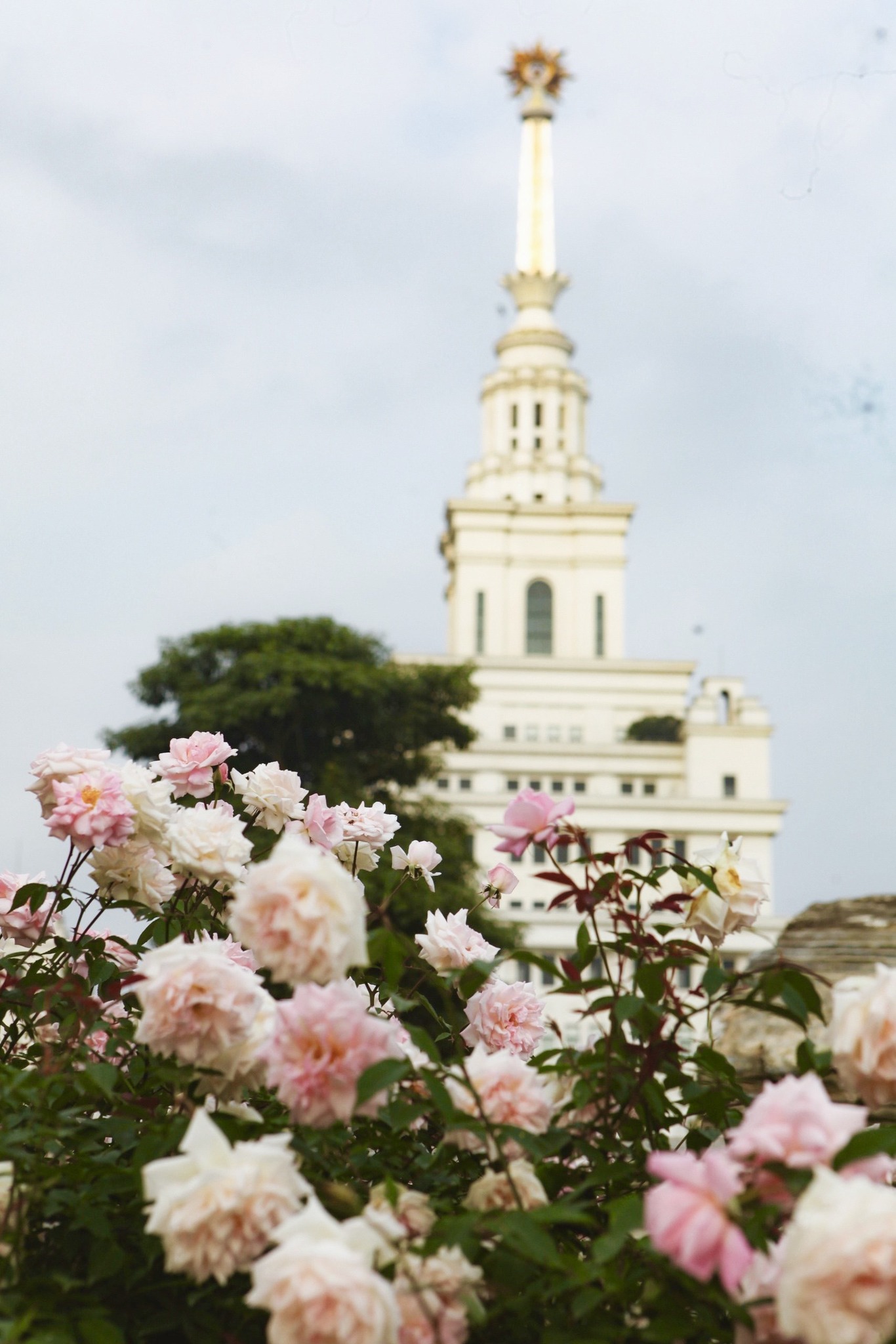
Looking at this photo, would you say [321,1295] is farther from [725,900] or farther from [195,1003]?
[725,900]

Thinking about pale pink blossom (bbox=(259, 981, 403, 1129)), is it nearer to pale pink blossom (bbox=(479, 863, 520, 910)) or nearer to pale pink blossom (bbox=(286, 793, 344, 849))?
pale pink blossom (bbox=(286, 793, 344, 849))

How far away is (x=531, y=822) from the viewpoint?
2188mm

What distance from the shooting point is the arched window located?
6388 cm

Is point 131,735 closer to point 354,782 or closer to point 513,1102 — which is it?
point 354,782

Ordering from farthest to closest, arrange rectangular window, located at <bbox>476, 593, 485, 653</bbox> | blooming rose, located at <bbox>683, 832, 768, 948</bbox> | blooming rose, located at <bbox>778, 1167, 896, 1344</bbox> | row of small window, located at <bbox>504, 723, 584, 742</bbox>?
1. rectangular window, located at <bbox>476, 593, 485, 653</bbox>
2. row of small window, located at <bbox>504, 723, 584, 742</bbox>
3. blooming rose, located at <bbox>683, 832, 768, 948</bbox>
4. blooming rose, located at <bbox>778, 1167, 896, 1344</bbox>

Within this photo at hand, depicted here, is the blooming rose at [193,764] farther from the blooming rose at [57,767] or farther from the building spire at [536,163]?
the building spire at [536,163]

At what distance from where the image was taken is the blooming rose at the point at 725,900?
99.0 inches

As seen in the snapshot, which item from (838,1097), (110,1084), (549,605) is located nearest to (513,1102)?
(110,1084)

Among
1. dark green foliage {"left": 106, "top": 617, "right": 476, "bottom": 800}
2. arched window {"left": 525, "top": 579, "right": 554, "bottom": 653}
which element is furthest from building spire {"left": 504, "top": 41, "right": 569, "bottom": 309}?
dark green foliage {"left": 106, "top": 617, "right": 476, "bottom": 800}

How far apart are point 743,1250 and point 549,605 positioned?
62.9m

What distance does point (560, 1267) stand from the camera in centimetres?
170

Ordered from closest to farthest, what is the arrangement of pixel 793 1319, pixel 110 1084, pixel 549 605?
pixel 793 1319
pixel 110 1084
pixel 549 605

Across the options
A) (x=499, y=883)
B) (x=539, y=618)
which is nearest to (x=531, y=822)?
(x=499, y=883)

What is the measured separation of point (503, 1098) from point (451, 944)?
2.72 feet
